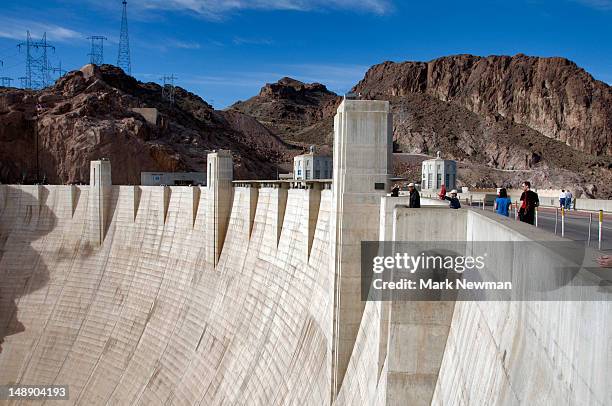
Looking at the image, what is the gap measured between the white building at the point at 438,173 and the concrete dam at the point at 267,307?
17.4 metres

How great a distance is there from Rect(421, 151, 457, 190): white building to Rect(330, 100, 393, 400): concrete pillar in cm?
2559

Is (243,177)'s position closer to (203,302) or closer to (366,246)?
(203,302)

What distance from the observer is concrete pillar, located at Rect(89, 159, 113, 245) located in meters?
28.3

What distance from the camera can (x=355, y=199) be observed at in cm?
1120

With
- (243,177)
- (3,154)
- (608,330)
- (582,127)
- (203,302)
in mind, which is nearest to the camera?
(608,330)

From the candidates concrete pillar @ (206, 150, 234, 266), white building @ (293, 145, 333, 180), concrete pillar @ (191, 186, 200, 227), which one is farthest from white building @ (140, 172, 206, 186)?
concrete pillar @ (206, 150, 234, 266)

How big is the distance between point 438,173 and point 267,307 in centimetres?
2300

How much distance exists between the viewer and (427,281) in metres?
8.17

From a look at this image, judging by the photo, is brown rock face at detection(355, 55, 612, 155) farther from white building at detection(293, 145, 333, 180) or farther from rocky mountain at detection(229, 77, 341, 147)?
white building at detection(293, 145, 333, 180)

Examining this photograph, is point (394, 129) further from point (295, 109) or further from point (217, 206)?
point (217, 206)

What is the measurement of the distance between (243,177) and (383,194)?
35.7 m

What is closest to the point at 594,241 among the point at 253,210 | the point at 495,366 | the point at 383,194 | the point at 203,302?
the point at 383,194

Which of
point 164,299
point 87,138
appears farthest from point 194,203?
point 87,138

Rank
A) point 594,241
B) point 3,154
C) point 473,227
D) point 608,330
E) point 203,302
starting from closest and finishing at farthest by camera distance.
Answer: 1. point 608,330
2. point 473,227
3. point 594,241
4. point 203,302
5. point 3,154
